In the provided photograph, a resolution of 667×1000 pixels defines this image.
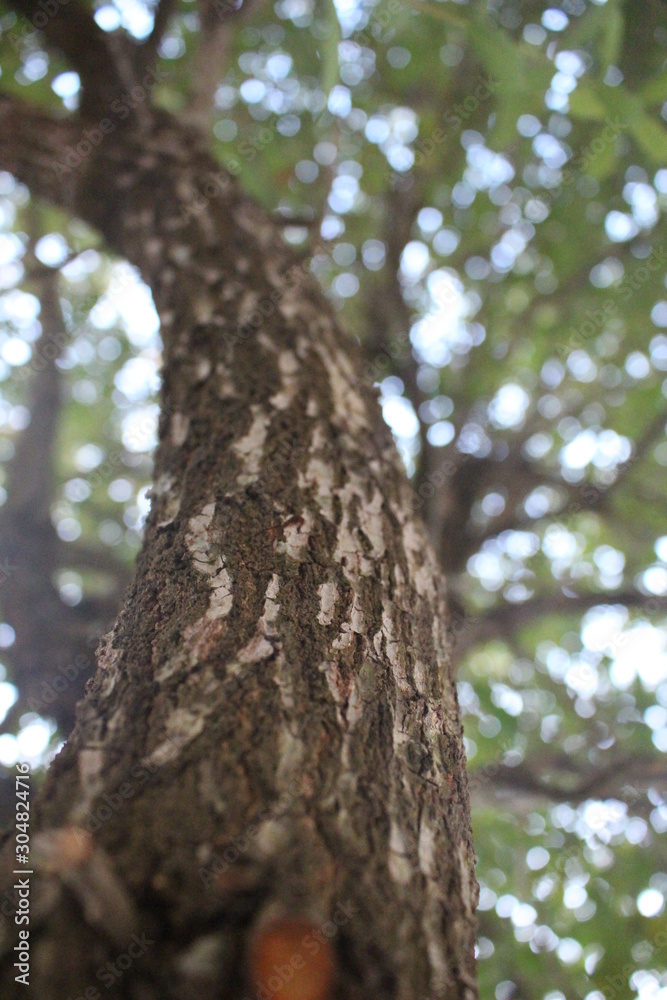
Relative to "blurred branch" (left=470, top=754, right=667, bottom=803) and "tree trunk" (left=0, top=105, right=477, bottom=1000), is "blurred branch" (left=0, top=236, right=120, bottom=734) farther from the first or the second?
"blurred branch" (left=470, top=754, right=667, bottom=803)

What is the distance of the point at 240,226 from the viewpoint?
240 cm

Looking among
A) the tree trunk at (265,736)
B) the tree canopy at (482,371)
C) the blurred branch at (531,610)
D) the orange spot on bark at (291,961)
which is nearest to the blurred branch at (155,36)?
the tree canopy at (482,371)

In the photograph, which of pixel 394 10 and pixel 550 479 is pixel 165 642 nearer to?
pixel 394 10

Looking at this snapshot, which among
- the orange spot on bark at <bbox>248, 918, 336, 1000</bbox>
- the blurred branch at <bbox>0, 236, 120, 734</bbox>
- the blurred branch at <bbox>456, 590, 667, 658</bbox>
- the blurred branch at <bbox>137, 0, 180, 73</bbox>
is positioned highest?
the blurred branch at <bbox>137, 0, 180, 73</bbox>

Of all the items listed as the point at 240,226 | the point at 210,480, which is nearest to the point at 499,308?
the point at 240,226

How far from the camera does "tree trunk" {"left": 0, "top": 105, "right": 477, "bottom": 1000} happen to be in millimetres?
828

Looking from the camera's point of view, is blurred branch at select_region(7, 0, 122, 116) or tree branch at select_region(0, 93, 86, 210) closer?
tree branch at select_region(0, 93, 86, 210)

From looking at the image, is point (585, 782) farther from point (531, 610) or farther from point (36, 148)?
point (36, 148)

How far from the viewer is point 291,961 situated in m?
0.82

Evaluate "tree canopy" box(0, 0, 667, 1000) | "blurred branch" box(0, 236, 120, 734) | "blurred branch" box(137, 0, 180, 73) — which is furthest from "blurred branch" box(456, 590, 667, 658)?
"blurred branch" box(137, 0, 180, 73)

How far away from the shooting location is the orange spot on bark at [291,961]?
80 cm

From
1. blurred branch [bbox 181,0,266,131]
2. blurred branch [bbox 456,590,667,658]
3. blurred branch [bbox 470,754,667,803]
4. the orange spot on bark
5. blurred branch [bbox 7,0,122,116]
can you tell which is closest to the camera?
the orange spot on bark

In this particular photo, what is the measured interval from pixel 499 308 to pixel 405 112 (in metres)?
1.32

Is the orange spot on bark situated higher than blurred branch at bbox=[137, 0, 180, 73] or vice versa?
blurred branch at bbox=[137, 0, 180, 73]
